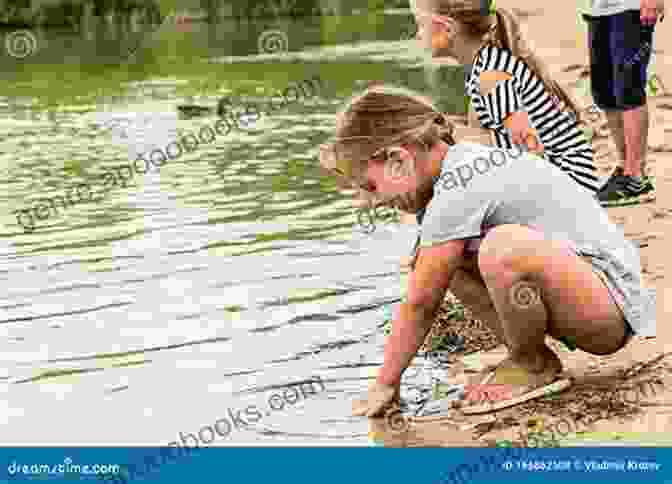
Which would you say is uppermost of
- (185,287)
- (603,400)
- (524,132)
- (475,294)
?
(524,132)

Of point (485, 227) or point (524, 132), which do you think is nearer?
point (485, 227)

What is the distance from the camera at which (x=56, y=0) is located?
1977 inches

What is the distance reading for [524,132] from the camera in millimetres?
6020

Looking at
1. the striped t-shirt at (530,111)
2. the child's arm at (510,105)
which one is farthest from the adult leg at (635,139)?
the child's arm at (510,105)

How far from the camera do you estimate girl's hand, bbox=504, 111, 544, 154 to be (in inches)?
236

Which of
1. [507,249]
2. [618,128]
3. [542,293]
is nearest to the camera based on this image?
[507,249]

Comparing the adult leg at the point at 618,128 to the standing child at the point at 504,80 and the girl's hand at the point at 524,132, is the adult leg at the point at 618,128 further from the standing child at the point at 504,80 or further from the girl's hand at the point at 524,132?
the girl's hand at the point at 524,132

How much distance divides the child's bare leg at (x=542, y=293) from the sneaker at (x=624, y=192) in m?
3.60

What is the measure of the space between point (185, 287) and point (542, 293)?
356 centimetres

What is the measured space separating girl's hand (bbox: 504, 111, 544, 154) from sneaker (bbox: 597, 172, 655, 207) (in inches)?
113

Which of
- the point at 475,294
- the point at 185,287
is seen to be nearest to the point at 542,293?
the point at 475,294

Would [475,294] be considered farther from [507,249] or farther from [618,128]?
[618,128]

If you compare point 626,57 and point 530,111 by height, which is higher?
point 530,111

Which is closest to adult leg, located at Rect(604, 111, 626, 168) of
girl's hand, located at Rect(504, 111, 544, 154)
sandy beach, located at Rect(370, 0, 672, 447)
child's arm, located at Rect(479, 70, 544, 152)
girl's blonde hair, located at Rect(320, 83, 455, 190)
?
sandy beach, located at Rect(370, 0, 672, 447)
